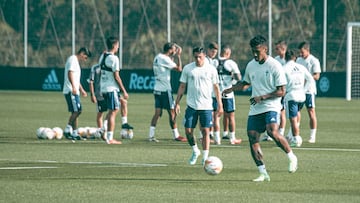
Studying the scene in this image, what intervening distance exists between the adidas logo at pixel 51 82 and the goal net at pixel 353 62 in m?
15.4

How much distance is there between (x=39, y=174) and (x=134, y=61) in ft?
137

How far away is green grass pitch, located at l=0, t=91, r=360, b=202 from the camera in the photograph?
48.7 feet

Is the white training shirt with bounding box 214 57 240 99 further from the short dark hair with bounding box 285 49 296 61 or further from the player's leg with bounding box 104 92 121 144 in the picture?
the player's leg with bounding box 104 92 121 144

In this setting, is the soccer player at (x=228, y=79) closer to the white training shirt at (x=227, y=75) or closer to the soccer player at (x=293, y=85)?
the white training shirt at (x=227, y=75)

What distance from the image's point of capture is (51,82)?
2242 inches

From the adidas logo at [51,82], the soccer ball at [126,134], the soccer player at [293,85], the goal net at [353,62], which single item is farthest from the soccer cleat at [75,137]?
the adidas logo at [51,82]

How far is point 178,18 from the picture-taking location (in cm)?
6006

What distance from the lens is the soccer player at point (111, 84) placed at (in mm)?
24484

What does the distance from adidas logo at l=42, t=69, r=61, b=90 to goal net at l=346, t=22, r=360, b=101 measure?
15363 mm

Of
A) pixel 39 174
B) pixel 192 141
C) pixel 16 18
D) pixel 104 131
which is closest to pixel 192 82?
pixel 192 141

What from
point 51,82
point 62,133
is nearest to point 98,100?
point 62,133

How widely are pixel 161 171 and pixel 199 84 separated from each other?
2.77 metres

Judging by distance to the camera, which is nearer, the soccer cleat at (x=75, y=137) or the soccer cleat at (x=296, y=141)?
the soccer cleat at (x=296, y=141)

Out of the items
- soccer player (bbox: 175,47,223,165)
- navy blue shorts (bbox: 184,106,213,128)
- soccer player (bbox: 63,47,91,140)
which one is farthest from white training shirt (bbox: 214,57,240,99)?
navy blue shorts (bbox: 184,106,213,128)
